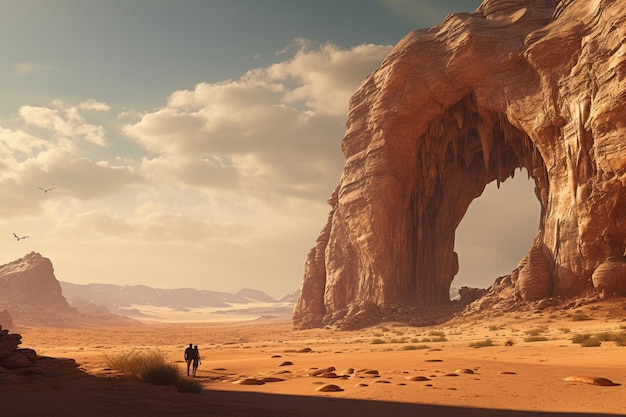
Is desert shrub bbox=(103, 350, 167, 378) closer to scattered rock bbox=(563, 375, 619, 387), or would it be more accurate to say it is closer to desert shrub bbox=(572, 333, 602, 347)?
scattered rock bbox=(563, 375, 619, 387)

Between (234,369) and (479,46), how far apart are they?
31226 millimetres

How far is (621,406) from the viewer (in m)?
6.73

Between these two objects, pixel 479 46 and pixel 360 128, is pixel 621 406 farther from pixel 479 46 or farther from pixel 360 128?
pixel 360 128

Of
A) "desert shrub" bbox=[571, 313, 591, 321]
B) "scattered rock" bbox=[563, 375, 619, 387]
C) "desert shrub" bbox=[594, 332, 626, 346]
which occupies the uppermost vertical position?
"desert shrub" bbox=[571, 313, 591, 321]

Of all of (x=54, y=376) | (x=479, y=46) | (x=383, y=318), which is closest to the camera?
(x=54, y=376)

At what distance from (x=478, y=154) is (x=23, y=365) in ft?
141

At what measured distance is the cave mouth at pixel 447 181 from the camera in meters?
40.8

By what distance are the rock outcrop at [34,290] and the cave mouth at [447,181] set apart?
216ft

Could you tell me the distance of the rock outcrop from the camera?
276ft

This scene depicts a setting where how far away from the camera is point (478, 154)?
46.1 metres

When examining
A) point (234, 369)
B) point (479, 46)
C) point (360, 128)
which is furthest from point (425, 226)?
point (234, 369)

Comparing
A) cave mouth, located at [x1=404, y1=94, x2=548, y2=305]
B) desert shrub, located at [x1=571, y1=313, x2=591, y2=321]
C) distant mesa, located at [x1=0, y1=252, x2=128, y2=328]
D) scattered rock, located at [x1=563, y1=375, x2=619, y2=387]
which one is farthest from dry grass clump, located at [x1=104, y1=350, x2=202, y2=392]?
distant mesa, located at [x1=0, y1=252, x2=128, y2=328]

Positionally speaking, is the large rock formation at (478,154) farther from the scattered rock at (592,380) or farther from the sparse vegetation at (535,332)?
the scattered rock at (592,380)

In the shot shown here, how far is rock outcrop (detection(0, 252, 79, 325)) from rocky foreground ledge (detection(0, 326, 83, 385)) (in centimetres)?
7826
